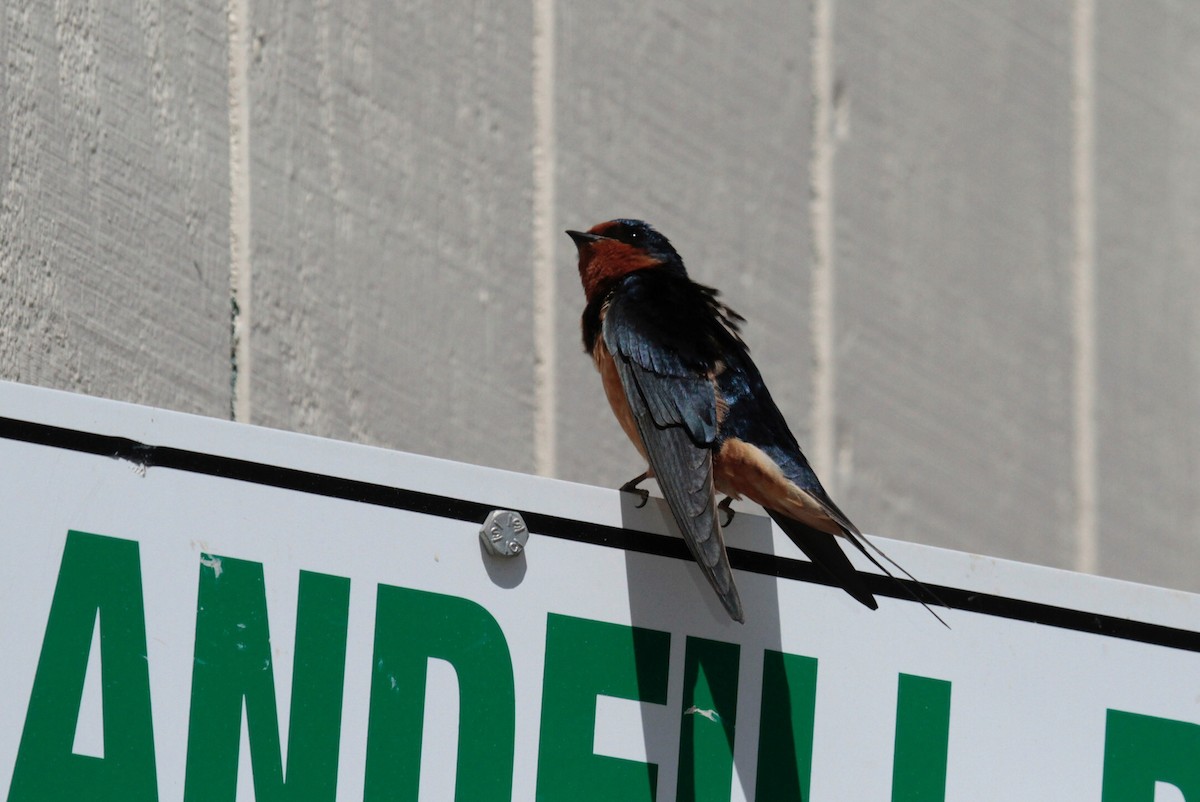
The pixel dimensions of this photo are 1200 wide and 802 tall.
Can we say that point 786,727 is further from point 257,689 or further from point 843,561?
point 257,689

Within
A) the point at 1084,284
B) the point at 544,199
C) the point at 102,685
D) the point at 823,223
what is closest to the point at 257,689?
the point at 102,685

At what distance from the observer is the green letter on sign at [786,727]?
1240 mm

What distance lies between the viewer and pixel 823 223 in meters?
1.86

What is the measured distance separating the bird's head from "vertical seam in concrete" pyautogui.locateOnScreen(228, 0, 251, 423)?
0.40 metres

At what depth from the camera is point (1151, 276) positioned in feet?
7.11

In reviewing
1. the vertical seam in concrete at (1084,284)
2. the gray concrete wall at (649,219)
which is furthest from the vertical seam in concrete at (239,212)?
the vertical seam in concrete at (1084,284)

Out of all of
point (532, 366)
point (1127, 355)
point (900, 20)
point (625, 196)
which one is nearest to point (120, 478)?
point (532, 366)

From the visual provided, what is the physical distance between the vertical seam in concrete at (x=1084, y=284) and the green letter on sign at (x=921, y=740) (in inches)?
31.7

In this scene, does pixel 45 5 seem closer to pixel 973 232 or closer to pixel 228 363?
pixel 228 363

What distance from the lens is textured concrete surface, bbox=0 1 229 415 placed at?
46.5 inches

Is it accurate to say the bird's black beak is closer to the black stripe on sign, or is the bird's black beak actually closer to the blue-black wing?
the blue-black wing

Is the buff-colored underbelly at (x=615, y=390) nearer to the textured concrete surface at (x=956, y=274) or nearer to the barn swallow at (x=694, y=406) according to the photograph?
the barn swallow at (x=694, y=406)

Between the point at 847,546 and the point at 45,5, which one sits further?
the point at 847,546

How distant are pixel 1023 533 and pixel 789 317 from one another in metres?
0.45
